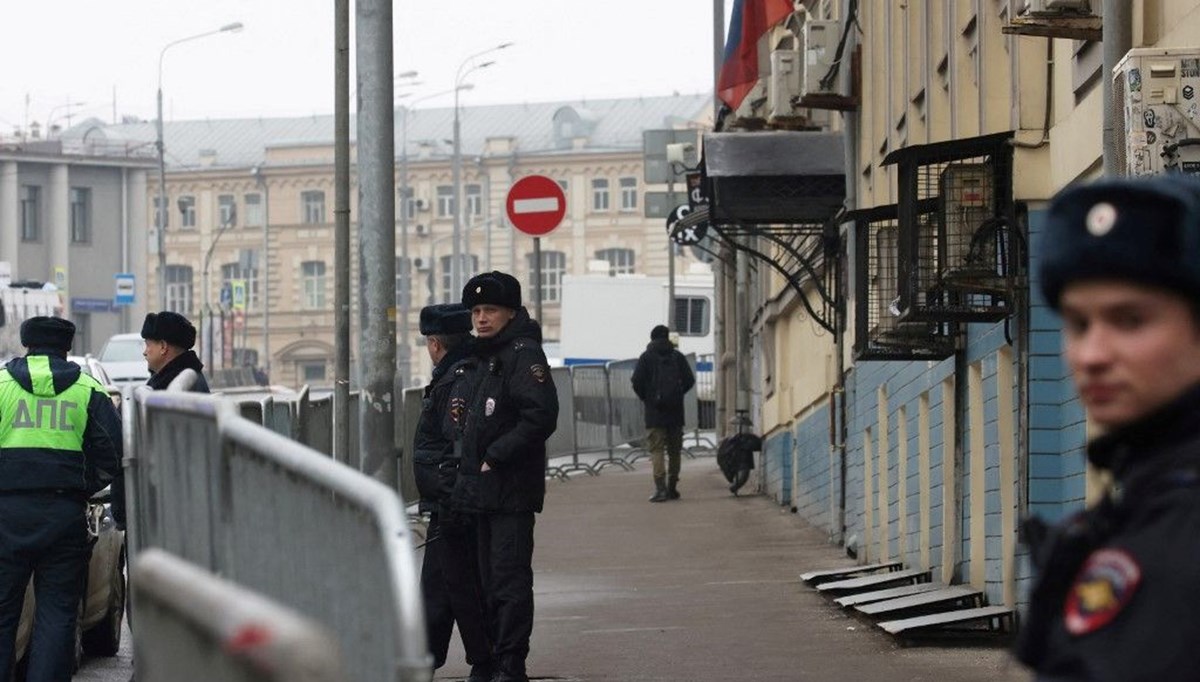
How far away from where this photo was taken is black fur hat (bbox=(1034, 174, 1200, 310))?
2914 mm

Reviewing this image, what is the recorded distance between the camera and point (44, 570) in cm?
1061

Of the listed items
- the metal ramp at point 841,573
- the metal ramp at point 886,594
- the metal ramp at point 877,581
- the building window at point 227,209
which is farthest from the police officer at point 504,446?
the building window at point 227,209

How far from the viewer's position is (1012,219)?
11797 millimetres

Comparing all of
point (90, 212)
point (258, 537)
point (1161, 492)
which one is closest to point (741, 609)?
point (258, 537)

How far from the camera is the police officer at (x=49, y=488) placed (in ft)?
34.4

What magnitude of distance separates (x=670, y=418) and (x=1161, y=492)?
25.7 meters

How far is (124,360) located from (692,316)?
14088mm

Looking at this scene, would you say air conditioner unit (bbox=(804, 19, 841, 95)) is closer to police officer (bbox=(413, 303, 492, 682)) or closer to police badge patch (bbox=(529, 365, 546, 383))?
police officer (bbox=(413, 303, 492, 682))

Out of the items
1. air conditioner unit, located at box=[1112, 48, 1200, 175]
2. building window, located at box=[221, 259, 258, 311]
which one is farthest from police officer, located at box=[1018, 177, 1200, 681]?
building window, located at box=[221, 259, 258, 311]

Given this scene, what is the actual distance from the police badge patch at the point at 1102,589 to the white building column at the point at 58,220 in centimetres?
9281

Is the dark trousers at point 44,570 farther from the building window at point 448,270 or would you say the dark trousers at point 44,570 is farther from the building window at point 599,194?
the building window at point 599,194

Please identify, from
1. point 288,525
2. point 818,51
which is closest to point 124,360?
point 818,51

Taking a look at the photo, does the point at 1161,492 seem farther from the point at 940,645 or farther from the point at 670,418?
the point at 670,418

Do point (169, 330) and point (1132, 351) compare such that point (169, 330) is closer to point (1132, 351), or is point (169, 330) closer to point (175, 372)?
point (175, 372)
